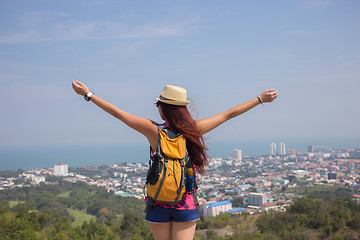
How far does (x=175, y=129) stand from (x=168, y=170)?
0.59ft

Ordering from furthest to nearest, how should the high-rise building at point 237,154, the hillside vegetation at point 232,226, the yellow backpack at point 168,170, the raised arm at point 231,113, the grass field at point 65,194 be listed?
the high-rise building at point 237,154 → the grass field at point 65,194 → the hillside vegetation at point 232,226 → the raised arm at point 231,113 → the yellow backpack at point 168,170

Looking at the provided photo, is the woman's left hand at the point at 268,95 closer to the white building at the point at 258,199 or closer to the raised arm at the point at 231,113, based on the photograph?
the raised arm at the point at 231,113

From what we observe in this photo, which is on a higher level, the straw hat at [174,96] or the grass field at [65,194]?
the straw hat at [174,96]

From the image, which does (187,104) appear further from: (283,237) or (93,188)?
(93,188)

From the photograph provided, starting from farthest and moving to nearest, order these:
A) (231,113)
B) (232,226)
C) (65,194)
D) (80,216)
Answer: (65,194) < (80,216) < (232,226) < (231,113)

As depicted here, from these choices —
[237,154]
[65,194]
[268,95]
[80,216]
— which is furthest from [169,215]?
[237,154]

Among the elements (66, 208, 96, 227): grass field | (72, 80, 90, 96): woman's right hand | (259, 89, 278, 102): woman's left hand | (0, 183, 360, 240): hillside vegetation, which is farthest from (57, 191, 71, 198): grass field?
(259, 89, 278, 102): woman's left hand

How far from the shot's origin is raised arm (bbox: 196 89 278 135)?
1.51 m

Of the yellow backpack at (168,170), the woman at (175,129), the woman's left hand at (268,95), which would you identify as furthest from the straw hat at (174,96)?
the woman's left hand at (268,95)

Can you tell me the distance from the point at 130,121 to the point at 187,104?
0.84 feet

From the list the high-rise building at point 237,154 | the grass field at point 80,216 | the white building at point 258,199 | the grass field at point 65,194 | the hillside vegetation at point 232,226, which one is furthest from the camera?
the high-rise building at point 237,154

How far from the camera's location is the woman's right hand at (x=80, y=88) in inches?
56.4

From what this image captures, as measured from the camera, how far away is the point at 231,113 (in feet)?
5.17

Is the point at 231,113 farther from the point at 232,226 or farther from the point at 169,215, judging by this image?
the point at 232,226
